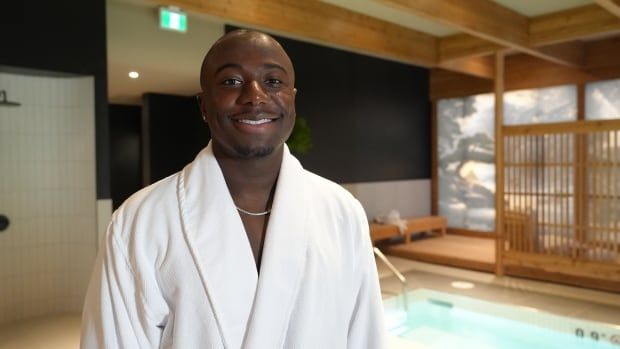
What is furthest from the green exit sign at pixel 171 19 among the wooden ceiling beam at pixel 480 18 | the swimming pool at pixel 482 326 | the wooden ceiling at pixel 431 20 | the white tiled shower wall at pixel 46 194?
the swimming pool at pixel 482 326

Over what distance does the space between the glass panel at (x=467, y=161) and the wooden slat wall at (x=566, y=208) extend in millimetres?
2109

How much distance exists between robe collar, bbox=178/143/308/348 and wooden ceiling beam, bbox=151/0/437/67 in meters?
2.64

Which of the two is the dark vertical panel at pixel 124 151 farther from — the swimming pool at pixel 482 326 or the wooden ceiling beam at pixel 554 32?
the swimming pool at pixel 482 326

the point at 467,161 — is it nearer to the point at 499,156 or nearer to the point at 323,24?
the point at 499,156

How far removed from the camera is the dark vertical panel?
7.34m

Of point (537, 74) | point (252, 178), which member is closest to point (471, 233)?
point (537, 74)

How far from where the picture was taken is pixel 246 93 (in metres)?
0.86

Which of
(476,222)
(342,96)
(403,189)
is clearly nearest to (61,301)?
(342,96)

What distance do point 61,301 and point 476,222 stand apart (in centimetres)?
577

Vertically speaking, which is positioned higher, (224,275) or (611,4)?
(611,4)

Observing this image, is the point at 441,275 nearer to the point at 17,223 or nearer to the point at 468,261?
the point at 468,261

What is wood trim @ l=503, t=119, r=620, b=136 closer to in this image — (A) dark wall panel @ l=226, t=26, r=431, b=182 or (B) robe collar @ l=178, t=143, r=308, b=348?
(A) dark wall panel @ l=226, t=26, r=431, b=182

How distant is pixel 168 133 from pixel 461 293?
405 centimetres

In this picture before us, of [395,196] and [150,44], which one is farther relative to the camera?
[395,196]
